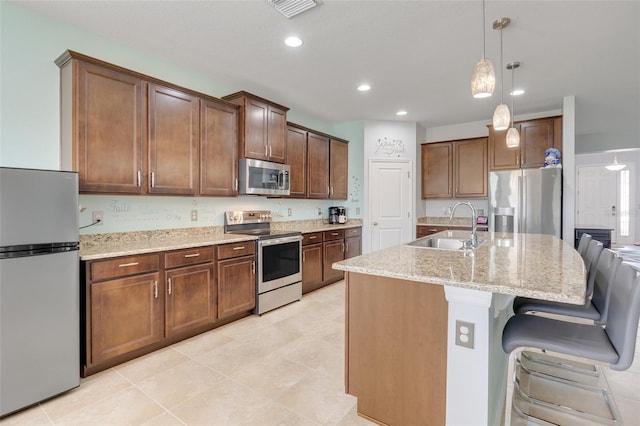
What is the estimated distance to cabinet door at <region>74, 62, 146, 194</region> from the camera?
233 cm

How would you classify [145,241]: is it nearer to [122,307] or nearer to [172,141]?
[122,307]

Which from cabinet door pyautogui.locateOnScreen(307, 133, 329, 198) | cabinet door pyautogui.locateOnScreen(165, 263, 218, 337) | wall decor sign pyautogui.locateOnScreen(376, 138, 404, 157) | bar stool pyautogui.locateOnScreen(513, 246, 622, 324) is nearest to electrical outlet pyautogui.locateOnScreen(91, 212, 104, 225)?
cabinet door pyautogui.locateOnScreen(165, 263, 218, 337)

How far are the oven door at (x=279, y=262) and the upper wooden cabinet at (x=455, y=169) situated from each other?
2915 millimetres

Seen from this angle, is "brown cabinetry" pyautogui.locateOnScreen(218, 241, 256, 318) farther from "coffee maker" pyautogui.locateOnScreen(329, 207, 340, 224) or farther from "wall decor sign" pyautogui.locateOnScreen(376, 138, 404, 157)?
"wall decor sign" pyautogui.locateOnScreen(376, 138, 404, 157)

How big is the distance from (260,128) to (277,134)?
1.00ft

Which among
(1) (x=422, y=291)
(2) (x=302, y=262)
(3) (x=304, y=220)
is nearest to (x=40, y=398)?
(1) (x=422, y=291)

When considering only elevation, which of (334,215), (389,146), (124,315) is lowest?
(124,315)

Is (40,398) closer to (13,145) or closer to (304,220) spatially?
(13,145)

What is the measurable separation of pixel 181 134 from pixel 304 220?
2.48 meters

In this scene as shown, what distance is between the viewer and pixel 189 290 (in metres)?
2.80

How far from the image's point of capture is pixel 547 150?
4.31 meters

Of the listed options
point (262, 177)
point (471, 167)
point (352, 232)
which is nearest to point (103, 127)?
point (262, 177)

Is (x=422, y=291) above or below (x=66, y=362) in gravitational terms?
above

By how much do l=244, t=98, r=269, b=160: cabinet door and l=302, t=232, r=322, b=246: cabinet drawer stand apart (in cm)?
118
